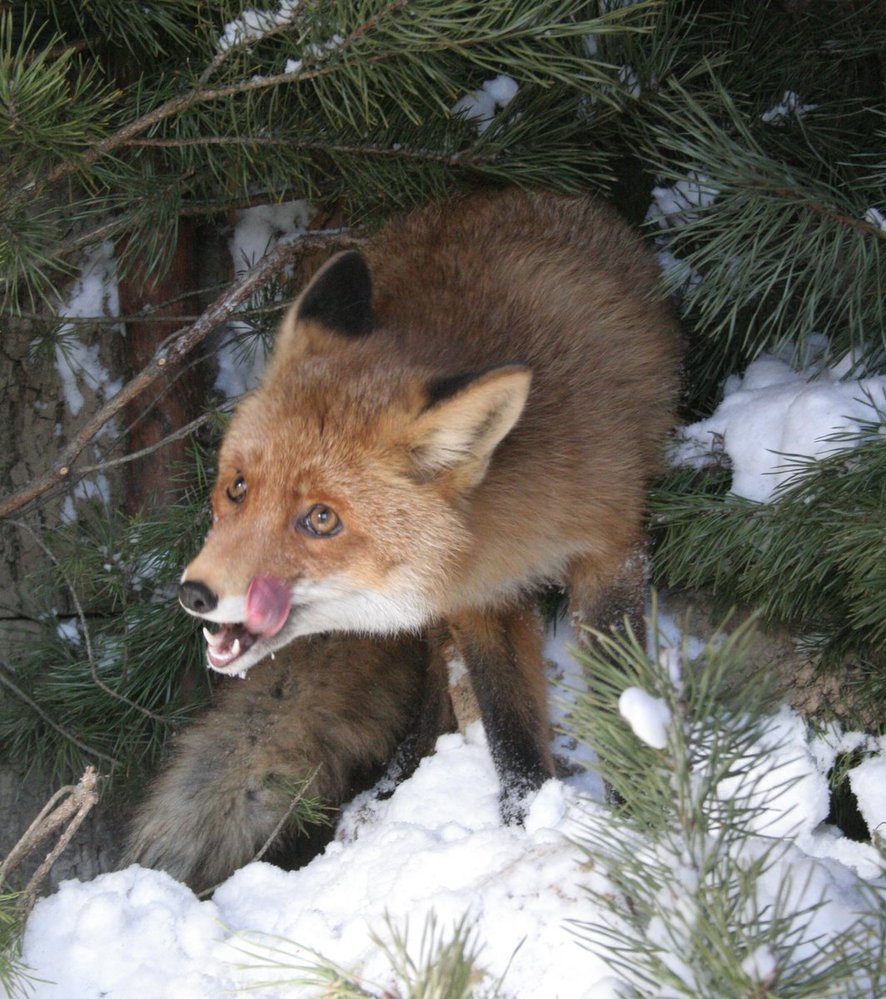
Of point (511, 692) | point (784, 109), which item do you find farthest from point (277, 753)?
point (784, 109)

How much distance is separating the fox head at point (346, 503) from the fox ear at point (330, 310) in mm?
163

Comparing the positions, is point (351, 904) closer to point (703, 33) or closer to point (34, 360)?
point (34, 360)

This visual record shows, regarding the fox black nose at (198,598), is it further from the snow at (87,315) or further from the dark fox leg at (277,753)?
the snow at (87,315)

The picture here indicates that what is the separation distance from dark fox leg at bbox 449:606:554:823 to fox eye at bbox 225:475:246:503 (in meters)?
0.58

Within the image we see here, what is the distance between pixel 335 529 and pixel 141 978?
2.41 ft

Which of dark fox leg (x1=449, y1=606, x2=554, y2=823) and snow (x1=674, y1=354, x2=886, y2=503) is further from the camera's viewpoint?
dark fox leg (x1=449, y1=606, x2=554, y2=823)

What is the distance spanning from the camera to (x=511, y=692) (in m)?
1.97

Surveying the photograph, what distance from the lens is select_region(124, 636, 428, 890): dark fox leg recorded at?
2.01 m

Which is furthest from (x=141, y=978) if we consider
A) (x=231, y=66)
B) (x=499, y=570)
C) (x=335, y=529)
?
(x=231, y=66)

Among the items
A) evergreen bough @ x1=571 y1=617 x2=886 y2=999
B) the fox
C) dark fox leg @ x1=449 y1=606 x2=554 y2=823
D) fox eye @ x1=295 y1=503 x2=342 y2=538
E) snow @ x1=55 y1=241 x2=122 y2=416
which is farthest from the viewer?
snow @ x1=55 y1=241 x2=122 y2=416

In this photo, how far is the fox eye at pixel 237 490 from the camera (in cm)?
167

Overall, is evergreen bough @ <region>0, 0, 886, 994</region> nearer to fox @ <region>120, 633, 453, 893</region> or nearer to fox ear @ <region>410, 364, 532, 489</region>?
fox @ <region>120, 633, 453, 893</region>

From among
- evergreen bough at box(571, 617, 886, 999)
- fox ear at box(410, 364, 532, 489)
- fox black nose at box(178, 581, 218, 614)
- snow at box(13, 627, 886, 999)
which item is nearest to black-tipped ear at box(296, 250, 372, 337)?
fox ear at box(410, 364, 532, 489)

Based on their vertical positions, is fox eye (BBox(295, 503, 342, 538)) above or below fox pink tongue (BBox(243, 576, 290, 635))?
above
